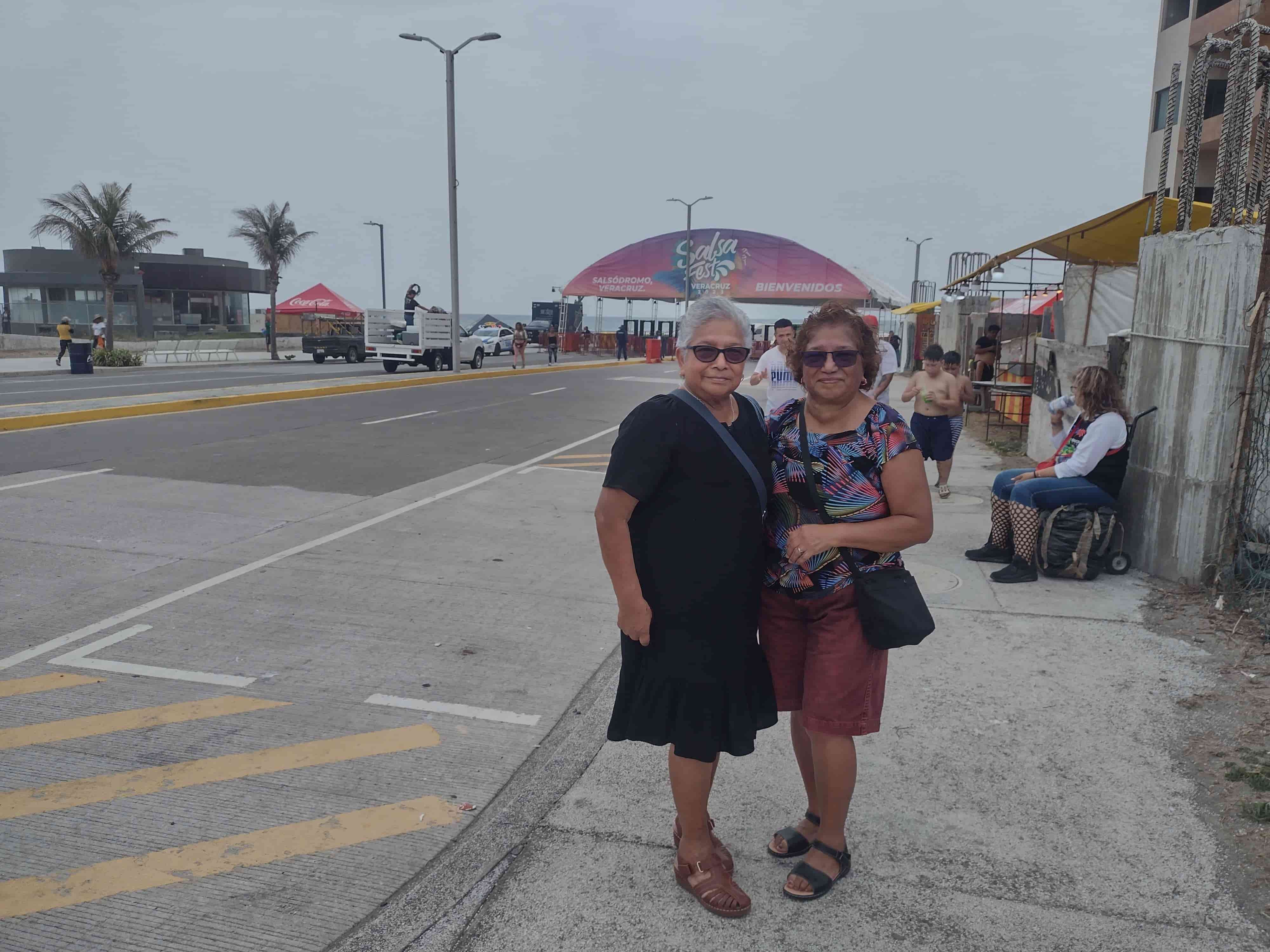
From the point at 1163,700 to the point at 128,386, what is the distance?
23.1 metres

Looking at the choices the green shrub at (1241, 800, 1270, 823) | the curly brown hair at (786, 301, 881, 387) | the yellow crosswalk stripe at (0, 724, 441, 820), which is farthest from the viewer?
the yellow crosswalk stripe at (0, 724, 441, 820)

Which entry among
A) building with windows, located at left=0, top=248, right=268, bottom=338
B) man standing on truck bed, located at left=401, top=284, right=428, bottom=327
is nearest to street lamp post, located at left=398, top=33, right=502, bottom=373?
man standing on truck bed, located at left=401, top=284, right=428, bottom=327

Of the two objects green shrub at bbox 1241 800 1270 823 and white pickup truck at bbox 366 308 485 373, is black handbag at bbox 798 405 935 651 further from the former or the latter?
white pickup truck at bbox 366 308 485 373

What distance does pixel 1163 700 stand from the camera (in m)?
4.53

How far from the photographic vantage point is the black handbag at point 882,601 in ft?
9.42

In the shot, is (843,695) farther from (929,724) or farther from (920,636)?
(929,724)

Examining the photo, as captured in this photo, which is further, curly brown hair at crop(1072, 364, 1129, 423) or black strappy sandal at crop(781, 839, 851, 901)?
curly brown hair at crop(1072, 364, 1129, 423)

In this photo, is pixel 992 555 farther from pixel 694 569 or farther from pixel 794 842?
pixel 694 569

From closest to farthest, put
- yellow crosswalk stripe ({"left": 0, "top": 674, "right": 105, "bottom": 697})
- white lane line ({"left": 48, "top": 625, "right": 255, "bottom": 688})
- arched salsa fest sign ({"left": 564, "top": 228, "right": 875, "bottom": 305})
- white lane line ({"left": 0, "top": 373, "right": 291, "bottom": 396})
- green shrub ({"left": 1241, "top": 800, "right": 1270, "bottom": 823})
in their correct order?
green shrub ({"left": 1241, "top": 800, "right": 1270, "bottom": 823}) → yellow crosswalk stripe ({"left": 0, "top": 674, "right": 105, "bottom": 697}) → white lane line ({"left": 48, "top": 625, "right": 255, "bottom": 688}) → white lane line ({"left": 0, "top": 373, "right": 291, "bottom": 396}) → arched salsa fest sign ({"left": 564, "top": 228, "right": 875, "bottom": 305})

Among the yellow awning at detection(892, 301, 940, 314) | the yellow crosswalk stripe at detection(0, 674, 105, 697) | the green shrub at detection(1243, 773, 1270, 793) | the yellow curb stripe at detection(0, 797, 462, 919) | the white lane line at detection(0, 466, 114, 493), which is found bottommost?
the yellow curb stripe at detection(0, 797, 462, 919)

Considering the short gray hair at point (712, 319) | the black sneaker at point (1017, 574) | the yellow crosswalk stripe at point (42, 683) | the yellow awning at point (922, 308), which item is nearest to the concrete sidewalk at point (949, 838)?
the black sneaker at point (1017, 574)

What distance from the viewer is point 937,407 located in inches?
372

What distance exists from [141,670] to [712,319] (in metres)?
3.49

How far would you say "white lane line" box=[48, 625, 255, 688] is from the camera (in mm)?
4695
